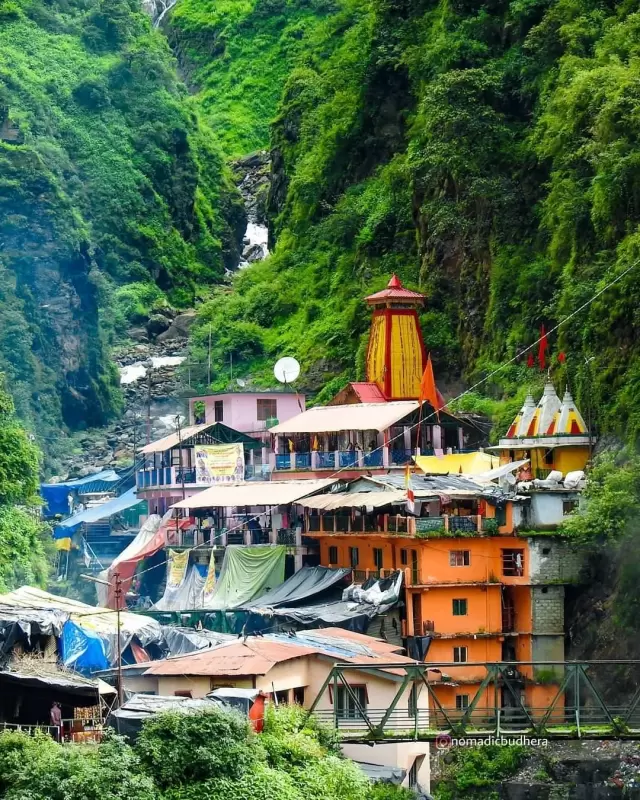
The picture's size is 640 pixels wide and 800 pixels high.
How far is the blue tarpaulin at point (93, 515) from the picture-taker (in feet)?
280

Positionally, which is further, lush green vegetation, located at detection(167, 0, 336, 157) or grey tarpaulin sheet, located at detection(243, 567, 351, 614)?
lush green vegetation, located at detection(167, 0, 336, 157)

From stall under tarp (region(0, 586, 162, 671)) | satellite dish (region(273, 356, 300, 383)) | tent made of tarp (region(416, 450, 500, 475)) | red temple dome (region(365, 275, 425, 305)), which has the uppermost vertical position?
red temple dome (region(365, 275, 425, 305))

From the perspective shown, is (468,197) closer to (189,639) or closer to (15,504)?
(15,504)

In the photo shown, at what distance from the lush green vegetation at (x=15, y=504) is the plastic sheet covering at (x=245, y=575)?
5.91 meters

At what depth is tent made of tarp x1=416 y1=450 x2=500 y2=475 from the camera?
212 ft

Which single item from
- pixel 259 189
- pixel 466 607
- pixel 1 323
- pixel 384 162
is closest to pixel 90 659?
pixel 466 607

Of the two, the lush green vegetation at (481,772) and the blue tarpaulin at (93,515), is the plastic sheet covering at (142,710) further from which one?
the blue tarpaulin at (93,515)

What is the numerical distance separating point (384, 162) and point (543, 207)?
20432mm

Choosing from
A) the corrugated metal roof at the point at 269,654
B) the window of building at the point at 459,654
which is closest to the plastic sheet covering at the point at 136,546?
the window of building at the point at 459,654

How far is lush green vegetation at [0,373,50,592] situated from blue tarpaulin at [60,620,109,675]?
6.64m

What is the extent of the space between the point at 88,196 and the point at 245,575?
214 ft

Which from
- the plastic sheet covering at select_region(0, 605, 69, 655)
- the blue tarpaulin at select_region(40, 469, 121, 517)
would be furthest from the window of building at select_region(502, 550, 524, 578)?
the blue tarpaulin at select_region(40, 469, 121, 517)

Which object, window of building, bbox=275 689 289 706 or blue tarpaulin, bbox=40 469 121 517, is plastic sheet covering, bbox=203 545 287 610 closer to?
window of building, bbox=275 689 289 706

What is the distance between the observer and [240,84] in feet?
491
